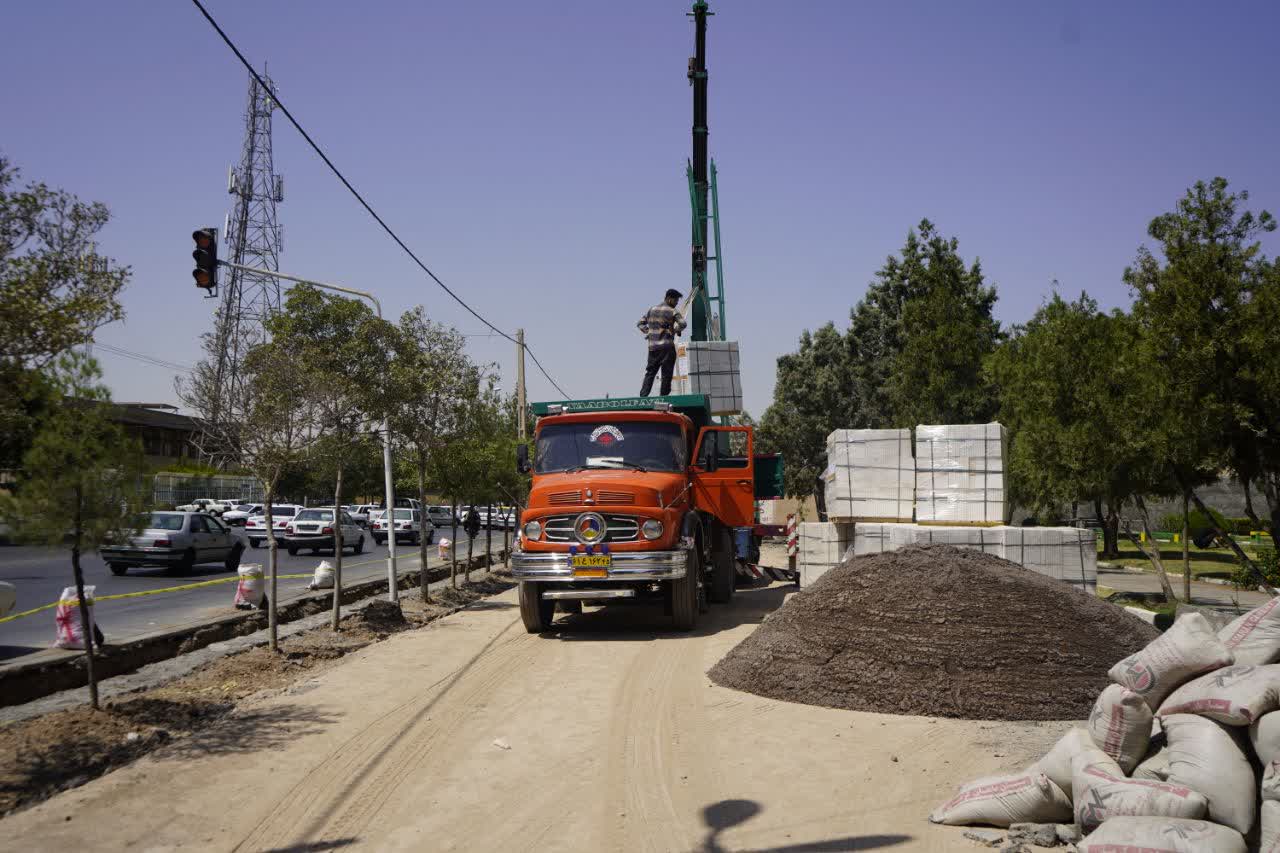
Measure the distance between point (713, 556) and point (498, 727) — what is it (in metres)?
8.89

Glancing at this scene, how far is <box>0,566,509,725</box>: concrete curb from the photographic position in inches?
351

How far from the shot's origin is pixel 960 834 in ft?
18.2

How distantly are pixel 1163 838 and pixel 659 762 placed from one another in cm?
351

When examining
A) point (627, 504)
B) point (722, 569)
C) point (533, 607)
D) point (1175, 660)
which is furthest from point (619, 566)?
point (1175, 660)

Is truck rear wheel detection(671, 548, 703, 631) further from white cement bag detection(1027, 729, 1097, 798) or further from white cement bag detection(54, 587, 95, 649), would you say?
white cement bag detection(1027, 729, 1097, 798)

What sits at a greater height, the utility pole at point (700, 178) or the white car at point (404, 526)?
the utility pole at point (700, 178)

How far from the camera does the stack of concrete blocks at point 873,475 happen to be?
1367 cm

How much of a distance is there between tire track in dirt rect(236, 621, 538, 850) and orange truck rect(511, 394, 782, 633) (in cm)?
259

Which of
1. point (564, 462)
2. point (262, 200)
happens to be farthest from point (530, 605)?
point (262, 200)

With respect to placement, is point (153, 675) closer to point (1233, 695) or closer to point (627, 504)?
point (627, 504)

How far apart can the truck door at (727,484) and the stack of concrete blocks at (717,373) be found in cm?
270

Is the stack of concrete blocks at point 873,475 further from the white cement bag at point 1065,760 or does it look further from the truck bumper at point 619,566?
the white cement bag at point 1065,760

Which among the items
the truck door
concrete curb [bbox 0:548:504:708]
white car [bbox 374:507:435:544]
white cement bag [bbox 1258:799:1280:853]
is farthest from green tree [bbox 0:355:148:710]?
white car [bbox 374:507:435:544]

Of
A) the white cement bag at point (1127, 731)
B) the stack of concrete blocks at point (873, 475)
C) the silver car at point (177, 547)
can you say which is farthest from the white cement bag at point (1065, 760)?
the silver car at point (177, 547)
